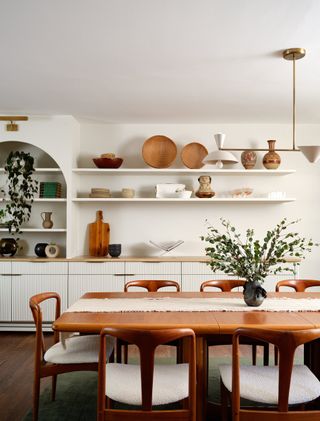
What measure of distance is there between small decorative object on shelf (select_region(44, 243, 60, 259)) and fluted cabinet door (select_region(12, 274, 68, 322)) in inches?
11.7

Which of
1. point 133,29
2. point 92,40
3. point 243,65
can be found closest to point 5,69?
point 92,40

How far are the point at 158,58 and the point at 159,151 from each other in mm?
2083

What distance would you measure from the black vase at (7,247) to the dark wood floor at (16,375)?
96cm

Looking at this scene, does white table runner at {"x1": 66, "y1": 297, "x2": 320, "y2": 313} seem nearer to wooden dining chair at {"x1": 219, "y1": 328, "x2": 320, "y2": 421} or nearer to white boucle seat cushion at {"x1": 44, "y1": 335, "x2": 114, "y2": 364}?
white boucle seat cushion at {"x1": 44, "y1": 335, "x2": 114, "y2": 364}

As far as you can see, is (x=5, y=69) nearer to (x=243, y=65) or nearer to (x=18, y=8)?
(x=18, y=8)

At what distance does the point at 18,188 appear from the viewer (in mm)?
5168

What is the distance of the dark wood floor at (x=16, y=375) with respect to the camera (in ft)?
9.38

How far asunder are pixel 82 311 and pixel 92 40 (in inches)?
75.5

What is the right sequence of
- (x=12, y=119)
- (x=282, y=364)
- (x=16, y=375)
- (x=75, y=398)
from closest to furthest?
(x=282, y=364) → (x=75, y=398) → (x=16, y=375) → (x=12, y=119)

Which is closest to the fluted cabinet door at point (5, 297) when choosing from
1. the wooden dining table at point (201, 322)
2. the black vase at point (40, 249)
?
the black vase at point (40, 249)

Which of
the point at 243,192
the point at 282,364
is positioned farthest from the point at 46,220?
the point at 282,364

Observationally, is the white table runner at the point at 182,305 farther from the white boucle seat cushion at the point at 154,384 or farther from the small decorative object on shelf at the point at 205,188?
the small decorative object on shelf at the point at 205,188

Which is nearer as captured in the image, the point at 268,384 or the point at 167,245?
the point at 268,384

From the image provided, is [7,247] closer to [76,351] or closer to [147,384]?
[76,351]
